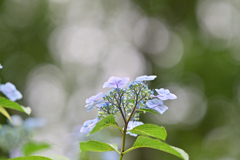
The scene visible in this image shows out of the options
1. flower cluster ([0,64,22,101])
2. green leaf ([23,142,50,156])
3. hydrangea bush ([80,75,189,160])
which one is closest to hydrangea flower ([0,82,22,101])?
flower cluster ([0,64,22,101])

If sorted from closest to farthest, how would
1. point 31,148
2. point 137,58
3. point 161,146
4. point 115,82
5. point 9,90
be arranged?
point 161,146 < point 115,82 < point 9,90 < point 31,148 < point 137,58

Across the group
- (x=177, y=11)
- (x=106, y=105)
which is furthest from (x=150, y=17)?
(x=106, y=105)

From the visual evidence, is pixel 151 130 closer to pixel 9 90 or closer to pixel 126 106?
pixel 126 106

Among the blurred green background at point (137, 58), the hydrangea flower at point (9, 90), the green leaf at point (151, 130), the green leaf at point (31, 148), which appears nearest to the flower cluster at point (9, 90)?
the hydrangea flower at point (9, 90)

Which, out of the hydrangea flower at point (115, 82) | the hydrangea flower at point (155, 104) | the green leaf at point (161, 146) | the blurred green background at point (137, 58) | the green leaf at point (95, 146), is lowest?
the green leaf at point (161, 146)

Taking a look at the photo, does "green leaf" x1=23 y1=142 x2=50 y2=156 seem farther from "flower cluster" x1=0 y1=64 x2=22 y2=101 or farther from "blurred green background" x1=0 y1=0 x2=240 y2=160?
"blurred green background" x1=0 y1=0 x2=240 y2=160

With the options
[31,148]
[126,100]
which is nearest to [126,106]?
[126,100]

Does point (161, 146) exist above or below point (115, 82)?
below

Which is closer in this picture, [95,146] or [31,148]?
[95,146]

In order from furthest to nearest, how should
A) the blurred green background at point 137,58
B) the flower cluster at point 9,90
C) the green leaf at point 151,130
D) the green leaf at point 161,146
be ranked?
the blurred green background at point 137,58 → the flower cluster at point 9,90 → the green leaf at point 151,130 → the green leaf at point 161,146

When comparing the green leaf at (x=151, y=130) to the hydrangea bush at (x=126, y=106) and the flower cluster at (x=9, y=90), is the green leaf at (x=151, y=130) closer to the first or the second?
the hydrangea bush at (x=126, y=106)
